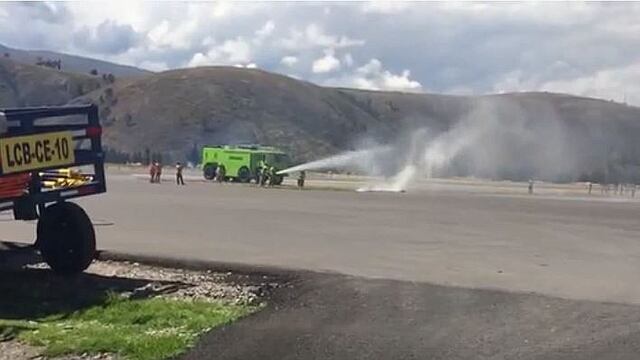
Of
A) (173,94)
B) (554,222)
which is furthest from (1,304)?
(173,94)

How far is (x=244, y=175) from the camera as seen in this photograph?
202ft

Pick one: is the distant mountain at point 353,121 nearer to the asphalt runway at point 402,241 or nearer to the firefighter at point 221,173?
the firefighter at point 221,173

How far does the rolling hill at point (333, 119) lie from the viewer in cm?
12306

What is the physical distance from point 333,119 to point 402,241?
137515 mm

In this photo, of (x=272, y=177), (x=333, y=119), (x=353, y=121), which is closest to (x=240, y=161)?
(x=272, y=177)

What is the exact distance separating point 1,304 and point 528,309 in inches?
210

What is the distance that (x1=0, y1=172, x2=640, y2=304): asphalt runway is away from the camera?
13141 mm

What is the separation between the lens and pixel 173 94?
147 meters

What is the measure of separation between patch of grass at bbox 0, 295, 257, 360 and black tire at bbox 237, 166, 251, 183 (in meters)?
50.6

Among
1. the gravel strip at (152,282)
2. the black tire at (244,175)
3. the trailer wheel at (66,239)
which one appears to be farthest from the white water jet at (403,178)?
the trailer wheel at (66,239)

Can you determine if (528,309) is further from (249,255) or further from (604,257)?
(604,257)

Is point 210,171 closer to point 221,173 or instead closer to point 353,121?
point 221,173

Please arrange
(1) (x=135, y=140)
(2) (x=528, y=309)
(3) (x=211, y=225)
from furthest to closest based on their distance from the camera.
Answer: (1) (x=135, y=140) < (3) (x=211, y=225) < (2) (x=528, y=309)

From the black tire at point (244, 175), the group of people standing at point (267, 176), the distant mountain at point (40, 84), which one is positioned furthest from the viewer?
the distant mountain at point (40, 84)
